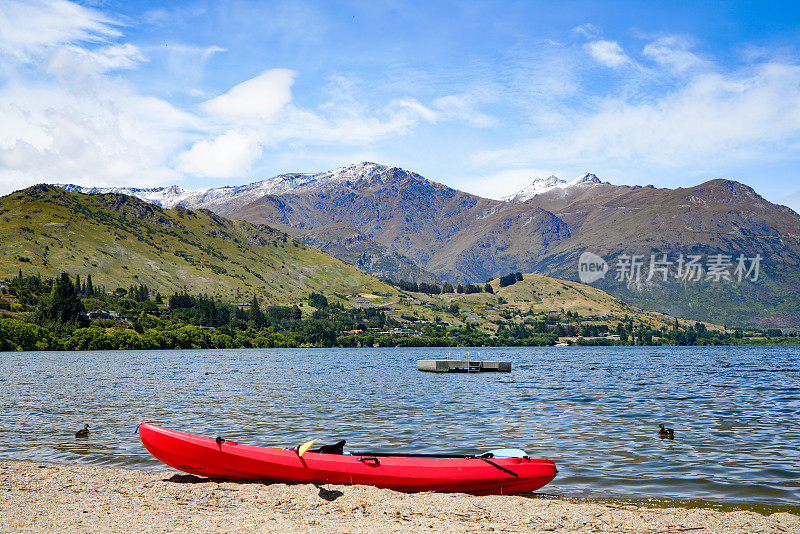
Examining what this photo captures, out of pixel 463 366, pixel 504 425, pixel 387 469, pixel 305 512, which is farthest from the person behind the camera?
pixel 463 366

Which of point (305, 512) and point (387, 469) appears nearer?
point (305, 512)

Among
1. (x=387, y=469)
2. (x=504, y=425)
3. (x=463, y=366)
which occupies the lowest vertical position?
(x=463, y=366)

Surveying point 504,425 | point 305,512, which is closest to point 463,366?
point 504,425

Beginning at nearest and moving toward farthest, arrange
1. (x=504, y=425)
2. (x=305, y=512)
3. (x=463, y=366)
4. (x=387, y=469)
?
(x=305, y=512)
(x=387, y=469)
(x=504, y=425)
(x=463, y=366)

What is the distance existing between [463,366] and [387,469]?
106 meters

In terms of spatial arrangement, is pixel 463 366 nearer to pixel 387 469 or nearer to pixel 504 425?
pixel 504 425

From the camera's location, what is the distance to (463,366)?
126 m

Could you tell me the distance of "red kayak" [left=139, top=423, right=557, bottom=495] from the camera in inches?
857

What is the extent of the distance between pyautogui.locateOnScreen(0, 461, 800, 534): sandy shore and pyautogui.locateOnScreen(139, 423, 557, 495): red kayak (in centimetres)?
46

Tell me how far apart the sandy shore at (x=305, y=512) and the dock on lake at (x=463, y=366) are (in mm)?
100488

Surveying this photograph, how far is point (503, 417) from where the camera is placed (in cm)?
4559

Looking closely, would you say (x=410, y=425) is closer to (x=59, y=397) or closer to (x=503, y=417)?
(x=503, y=417)

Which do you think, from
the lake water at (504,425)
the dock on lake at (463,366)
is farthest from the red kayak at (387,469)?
the dock on lake at (463,366)

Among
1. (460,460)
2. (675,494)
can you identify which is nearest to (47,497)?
(460,460)
